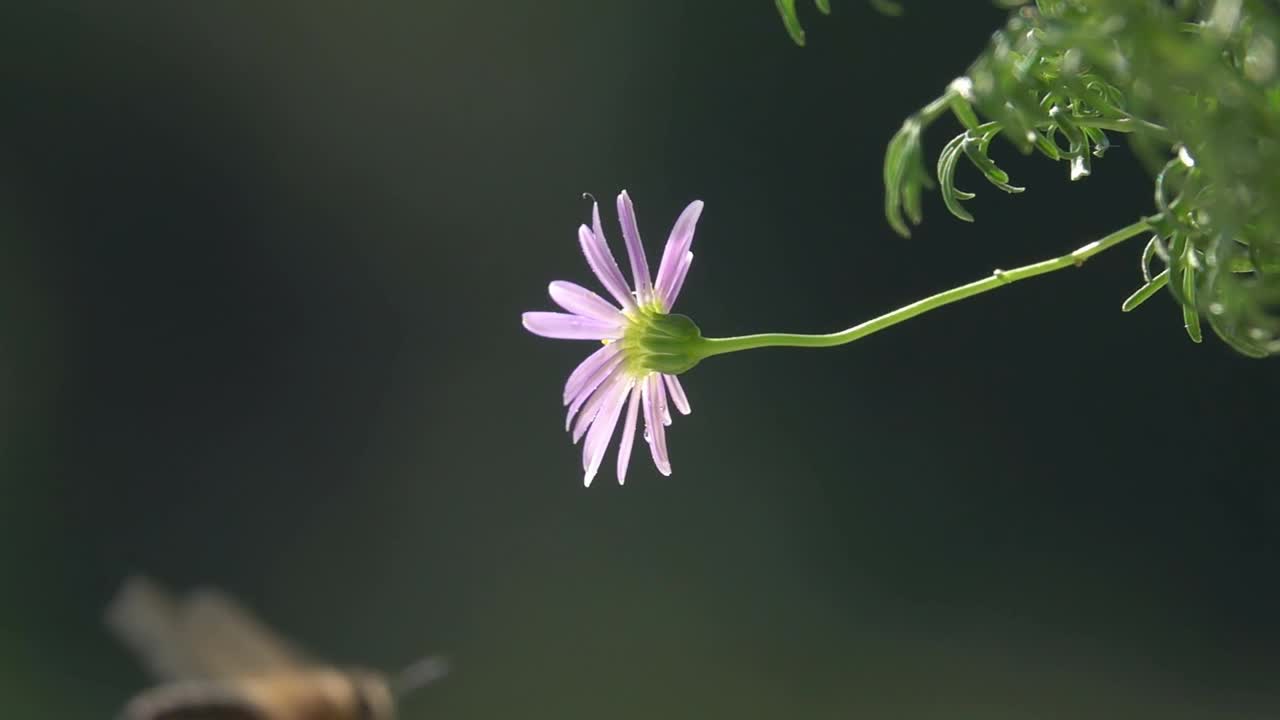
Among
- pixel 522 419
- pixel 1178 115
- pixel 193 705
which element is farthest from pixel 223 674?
pixel 522 419

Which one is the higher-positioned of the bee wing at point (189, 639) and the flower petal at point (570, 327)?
the bee wing at point (189, 639)

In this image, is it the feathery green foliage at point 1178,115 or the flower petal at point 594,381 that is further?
the flower petal at point 594,381

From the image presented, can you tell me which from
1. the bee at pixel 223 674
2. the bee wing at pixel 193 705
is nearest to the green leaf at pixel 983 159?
the bee at pixel 223 674

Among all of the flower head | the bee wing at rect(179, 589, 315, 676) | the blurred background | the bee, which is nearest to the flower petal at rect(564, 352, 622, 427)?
the flower head

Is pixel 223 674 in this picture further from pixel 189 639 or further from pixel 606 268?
pixel 606 268

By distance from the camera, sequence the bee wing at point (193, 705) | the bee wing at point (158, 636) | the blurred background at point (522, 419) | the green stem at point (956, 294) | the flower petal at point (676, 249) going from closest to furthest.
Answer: the green stem at point (956, 294) → the flower petal at point (676, 249) → the bee wing at point (193, 705) → the bee wing at point (158, 636) → the blurred background at point (522, 419)

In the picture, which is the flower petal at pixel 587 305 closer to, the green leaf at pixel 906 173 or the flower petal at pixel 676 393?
the flower petal at pixel 676 393

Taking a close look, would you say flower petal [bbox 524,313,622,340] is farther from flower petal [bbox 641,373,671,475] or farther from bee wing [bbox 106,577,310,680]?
bee wing [bbox 106,577,310,680]
